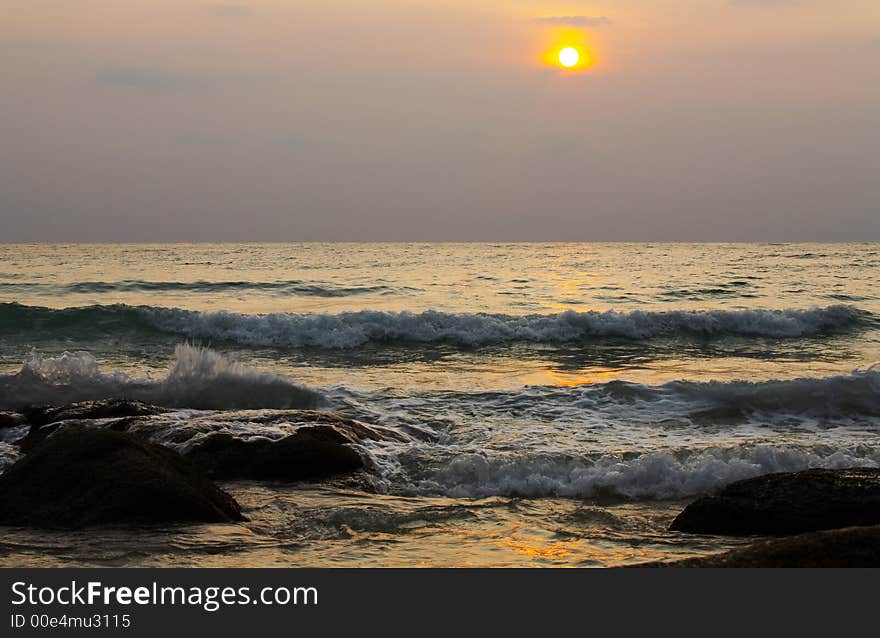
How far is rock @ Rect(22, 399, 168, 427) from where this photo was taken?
9516mm

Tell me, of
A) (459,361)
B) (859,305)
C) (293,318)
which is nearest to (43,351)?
(293,318)

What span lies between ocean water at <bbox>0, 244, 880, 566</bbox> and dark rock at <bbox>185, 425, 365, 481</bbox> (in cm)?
35

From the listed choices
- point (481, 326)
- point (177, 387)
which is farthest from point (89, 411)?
point (481, 326)

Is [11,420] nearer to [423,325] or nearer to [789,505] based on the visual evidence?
[789,505]

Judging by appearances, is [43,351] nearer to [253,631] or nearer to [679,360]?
[679,360]

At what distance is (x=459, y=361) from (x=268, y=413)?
852 centimetres

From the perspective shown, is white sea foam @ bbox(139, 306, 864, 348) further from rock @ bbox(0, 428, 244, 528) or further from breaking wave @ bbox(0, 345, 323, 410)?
rock @ bbox(0, 428, 244, 528)

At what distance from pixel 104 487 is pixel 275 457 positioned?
2.06m

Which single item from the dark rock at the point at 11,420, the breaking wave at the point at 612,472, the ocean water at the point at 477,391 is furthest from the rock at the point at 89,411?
the breaking wave at the point at 612,472

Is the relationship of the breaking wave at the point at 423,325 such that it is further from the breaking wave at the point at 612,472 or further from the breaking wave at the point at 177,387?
the breaking wave at the point at 612,472

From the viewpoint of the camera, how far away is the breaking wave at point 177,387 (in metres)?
12.4

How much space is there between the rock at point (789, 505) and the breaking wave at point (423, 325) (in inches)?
557

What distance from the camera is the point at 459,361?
17875 millimetres

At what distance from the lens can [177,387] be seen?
498 inches
